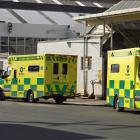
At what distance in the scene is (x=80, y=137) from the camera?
46.5 feet

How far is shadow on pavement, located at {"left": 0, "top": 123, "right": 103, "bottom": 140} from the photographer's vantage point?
550 inches

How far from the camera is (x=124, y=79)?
24.1 meters

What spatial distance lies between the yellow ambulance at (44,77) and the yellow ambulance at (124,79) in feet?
17.6

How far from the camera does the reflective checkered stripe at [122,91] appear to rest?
2345 cm

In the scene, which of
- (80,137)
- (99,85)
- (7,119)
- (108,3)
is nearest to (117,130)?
(80,137)

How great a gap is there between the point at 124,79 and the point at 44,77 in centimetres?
733

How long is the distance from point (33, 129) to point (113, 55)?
10474 millimetres

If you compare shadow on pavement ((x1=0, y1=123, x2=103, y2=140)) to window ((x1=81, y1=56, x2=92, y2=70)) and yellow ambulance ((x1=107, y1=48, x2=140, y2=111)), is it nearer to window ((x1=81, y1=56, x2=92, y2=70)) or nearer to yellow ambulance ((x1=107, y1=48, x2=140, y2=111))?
yellow ambulance ((x1=107, y1=48, x2=140, y2=111))

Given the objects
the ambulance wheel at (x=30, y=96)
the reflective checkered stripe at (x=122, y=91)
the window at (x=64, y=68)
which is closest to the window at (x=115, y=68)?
the reflective checkered stripe at (x=122, y=91)

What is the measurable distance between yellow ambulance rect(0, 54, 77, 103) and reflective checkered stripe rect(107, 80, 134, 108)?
5.48m

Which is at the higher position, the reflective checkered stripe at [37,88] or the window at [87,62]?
the window at [87,62]

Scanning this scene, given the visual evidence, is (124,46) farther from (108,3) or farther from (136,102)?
(108,3)

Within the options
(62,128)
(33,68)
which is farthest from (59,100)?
(62,128)

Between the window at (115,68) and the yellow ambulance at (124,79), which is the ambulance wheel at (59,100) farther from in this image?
the window at (115,68)
